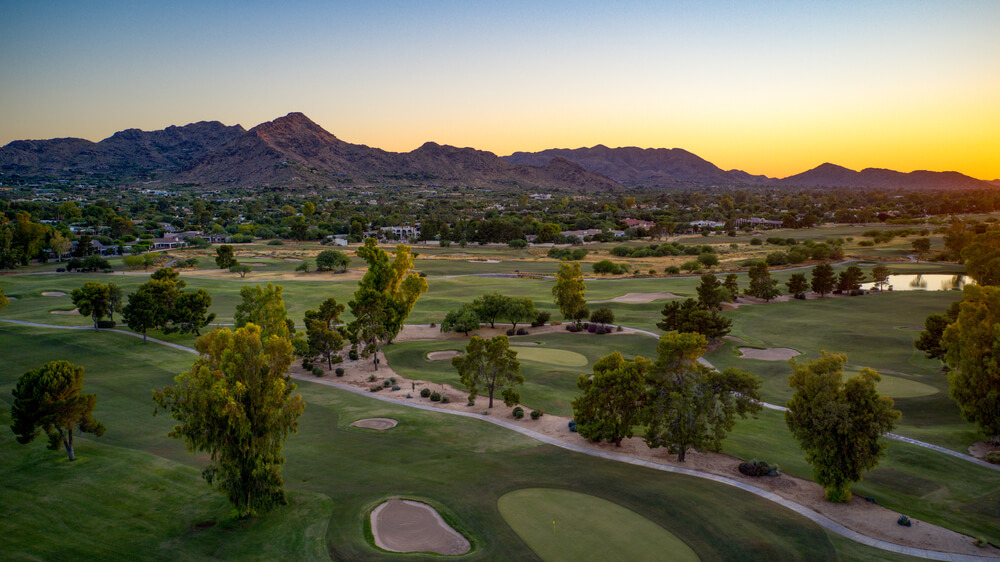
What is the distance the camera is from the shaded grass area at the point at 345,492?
21781 millimetres

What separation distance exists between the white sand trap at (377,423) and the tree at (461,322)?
88.5 ft

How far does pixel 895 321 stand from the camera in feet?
212

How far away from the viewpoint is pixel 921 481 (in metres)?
28.0

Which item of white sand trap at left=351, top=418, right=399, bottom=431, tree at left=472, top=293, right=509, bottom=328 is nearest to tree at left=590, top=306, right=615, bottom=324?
tree at left=472, top=293, right=509, bottom=328

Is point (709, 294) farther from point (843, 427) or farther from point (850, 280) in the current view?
point (843, 427)

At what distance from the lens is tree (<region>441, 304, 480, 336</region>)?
206 feet

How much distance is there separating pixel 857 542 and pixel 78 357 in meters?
58.1

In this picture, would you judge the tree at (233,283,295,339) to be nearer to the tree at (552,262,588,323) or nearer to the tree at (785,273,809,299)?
the tree at (552,262,588,323)

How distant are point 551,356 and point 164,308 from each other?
39.2 metres

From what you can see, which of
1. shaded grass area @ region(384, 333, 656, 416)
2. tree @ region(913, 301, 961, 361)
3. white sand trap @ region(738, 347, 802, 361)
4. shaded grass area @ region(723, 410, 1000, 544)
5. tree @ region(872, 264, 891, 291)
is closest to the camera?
shaded grass area @ region(723, 410, 1000, 544)

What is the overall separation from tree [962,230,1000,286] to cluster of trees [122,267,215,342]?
3563 inches

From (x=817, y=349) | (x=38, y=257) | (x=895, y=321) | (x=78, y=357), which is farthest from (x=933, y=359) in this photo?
(x=38, y=257)

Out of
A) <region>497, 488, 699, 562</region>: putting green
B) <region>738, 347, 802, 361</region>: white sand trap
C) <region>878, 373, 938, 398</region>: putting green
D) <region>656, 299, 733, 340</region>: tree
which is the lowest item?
<region>497, 488, 699, 562</region>: putting green

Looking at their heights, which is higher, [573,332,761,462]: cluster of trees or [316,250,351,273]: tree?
[316,250,351,273]: tree
